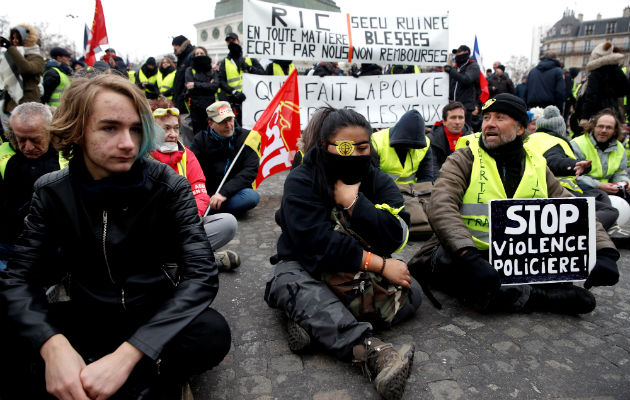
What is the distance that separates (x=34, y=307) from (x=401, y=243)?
1982 millimetres

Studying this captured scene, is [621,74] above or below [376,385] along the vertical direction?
above

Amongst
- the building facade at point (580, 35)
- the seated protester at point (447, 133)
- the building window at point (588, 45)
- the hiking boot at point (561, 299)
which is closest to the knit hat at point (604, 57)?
the seated protester at point (447, 133)

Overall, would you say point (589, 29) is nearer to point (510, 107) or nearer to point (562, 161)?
point (562, 161)

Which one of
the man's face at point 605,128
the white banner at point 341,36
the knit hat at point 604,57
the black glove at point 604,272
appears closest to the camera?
the black glove at point 604,272

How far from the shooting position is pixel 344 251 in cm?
261

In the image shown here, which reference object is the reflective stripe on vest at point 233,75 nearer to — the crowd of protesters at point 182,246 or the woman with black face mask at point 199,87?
the woman with black face mask at point 199,87

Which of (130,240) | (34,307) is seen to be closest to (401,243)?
(130,240)

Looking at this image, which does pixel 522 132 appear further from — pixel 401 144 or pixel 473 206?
pixel 401 144

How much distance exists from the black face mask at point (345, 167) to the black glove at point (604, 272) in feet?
5.57

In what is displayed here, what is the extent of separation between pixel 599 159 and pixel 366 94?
3.06m

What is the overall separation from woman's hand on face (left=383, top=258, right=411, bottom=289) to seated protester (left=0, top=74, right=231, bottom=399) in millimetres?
1036

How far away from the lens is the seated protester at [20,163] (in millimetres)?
3074

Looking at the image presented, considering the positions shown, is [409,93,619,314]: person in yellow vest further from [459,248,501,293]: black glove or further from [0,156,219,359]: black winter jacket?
[0,156,219,359]: black winter jacket

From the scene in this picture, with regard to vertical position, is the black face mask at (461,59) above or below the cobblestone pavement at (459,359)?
above
